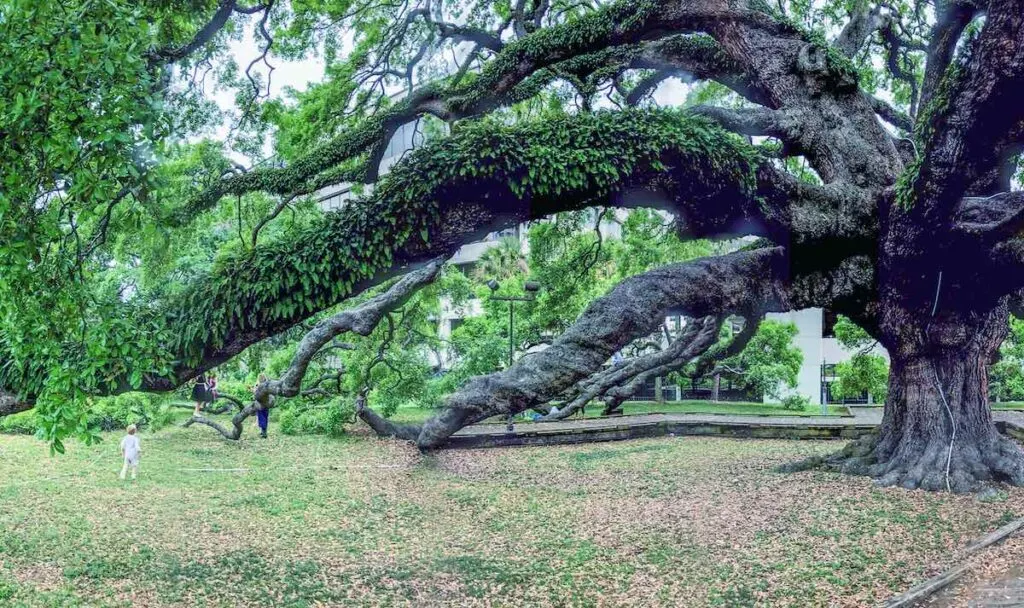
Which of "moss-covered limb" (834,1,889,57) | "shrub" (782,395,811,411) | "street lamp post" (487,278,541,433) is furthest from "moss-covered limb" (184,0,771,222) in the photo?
"shrub" (782,395,811,411)

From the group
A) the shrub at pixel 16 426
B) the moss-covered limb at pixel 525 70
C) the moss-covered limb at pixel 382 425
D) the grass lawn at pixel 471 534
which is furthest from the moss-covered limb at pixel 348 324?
the shrub at pixel 16 426

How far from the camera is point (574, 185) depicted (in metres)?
7.13

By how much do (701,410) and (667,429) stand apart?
171 inches

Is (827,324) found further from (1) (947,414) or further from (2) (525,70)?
(2) (525,70)

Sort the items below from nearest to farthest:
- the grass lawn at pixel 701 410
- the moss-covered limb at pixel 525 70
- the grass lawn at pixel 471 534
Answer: the grass lawn at pixel 471 534 < the moss-covered limb at pixel 525 70 < the grass lawn at pixel 701 410

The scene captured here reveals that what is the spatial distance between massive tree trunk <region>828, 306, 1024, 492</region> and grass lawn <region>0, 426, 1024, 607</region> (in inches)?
18.6

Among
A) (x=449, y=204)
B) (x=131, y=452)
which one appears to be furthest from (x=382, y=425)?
(x=449, y=204)

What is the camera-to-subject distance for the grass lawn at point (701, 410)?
19125 mm

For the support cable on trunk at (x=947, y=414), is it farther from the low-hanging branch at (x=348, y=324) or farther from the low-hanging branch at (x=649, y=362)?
the low-hanging branch at (x=348, y=324)

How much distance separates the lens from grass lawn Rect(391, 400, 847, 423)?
19.1 meters

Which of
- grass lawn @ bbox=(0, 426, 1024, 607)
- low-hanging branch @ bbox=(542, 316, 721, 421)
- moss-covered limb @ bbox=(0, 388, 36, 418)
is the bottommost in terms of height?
grass lawn @ bbox=(0, 426, 1024, 607)

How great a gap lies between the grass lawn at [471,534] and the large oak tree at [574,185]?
126 centimetres

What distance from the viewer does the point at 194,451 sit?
13.6 metres

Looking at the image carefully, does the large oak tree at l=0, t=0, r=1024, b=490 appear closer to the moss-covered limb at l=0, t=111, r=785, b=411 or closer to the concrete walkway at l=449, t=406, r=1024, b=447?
the moss-covered limb at l=0, t=111, r=785, b=411
